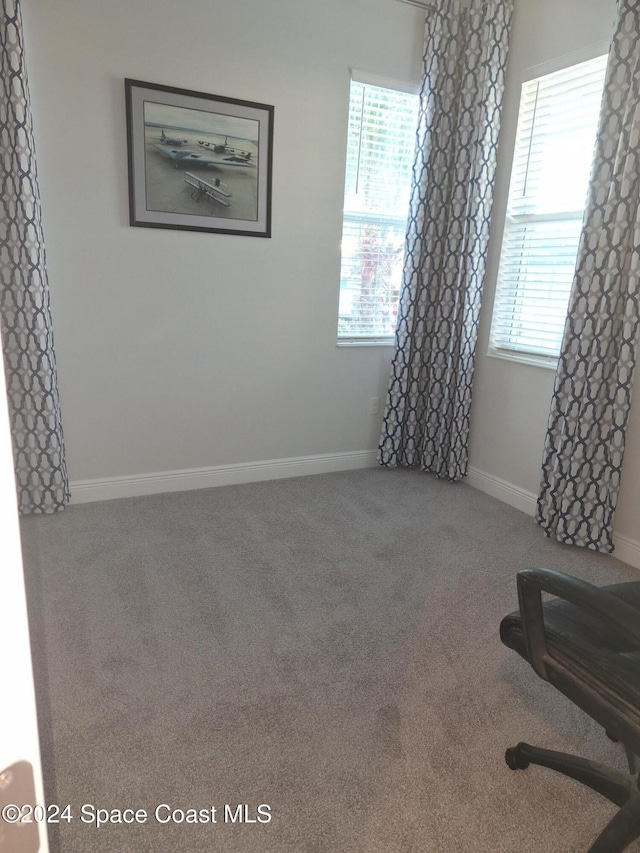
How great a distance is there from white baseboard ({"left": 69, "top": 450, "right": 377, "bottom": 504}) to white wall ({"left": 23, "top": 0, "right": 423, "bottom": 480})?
6 centimetres

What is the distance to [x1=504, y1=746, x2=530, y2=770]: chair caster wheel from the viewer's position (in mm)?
1518

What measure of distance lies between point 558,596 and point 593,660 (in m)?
0.17

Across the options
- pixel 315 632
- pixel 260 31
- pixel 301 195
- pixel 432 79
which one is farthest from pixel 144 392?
pixel 432 79

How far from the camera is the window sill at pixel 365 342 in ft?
11.7

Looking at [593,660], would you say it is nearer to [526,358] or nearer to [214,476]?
[526,358]

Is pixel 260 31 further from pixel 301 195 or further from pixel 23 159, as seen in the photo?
pixel 23 159

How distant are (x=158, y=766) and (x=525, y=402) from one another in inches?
100.0

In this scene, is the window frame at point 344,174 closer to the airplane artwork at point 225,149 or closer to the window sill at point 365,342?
the window sill at point 365,342

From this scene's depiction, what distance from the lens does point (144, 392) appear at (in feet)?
10.2

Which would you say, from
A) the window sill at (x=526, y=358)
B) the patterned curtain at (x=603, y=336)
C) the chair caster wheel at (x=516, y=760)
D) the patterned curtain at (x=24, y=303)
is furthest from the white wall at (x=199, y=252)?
the chair caster wheel at (x=516, y=760)

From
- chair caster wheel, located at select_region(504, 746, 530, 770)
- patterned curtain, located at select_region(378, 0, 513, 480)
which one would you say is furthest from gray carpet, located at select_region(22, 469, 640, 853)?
patterned curtain, located at select_region(378, 0, 513, 480)

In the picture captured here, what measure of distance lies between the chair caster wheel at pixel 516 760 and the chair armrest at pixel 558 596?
0.38 metres

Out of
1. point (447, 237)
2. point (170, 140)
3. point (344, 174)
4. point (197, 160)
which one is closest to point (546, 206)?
point (447, 237)

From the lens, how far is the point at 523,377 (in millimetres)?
3203
